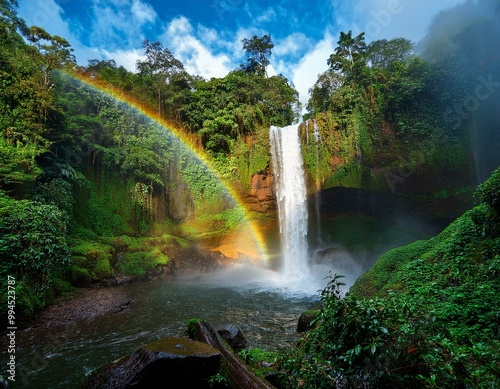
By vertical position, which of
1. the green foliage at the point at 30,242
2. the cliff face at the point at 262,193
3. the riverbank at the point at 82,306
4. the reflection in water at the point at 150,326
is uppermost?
the cliff face at the point at 262,193

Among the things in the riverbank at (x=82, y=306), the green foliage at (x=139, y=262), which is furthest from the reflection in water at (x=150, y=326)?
the green foliage at (x=139, y=262)

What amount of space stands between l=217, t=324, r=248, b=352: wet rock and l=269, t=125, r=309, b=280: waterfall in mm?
11328

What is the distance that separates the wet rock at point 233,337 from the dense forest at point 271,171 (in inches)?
95.6

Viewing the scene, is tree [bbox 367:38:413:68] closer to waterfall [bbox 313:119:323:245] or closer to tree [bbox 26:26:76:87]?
waterfall [bbox 313:119:323:245]

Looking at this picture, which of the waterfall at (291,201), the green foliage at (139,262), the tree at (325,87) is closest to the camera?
the green foliage at (139,262)

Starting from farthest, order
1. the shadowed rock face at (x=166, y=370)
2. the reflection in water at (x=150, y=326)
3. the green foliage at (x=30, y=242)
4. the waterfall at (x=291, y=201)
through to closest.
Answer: the waterfall at (x=291, y=201) → the green foliage at (x=30, y=242) → the reflection in water at (x=150, y=326) → the shadowed rock face at (x=166, y=370)

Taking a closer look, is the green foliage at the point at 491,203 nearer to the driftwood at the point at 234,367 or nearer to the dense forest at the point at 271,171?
the dense forest at the point at 271,171

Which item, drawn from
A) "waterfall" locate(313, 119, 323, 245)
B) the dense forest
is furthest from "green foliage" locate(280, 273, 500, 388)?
"waterfall" locate(313, 119, 323, 245)

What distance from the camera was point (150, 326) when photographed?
7582mm

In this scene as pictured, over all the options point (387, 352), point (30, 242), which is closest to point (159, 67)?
point (30, 242)

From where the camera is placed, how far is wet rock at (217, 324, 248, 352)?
589cm

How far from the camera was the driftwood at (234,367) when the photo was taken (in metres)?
3.23

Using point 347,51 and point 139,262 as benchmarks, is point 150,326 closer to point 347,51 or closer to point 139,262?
point 139,262

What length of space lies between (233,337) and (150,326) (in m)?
3.03
